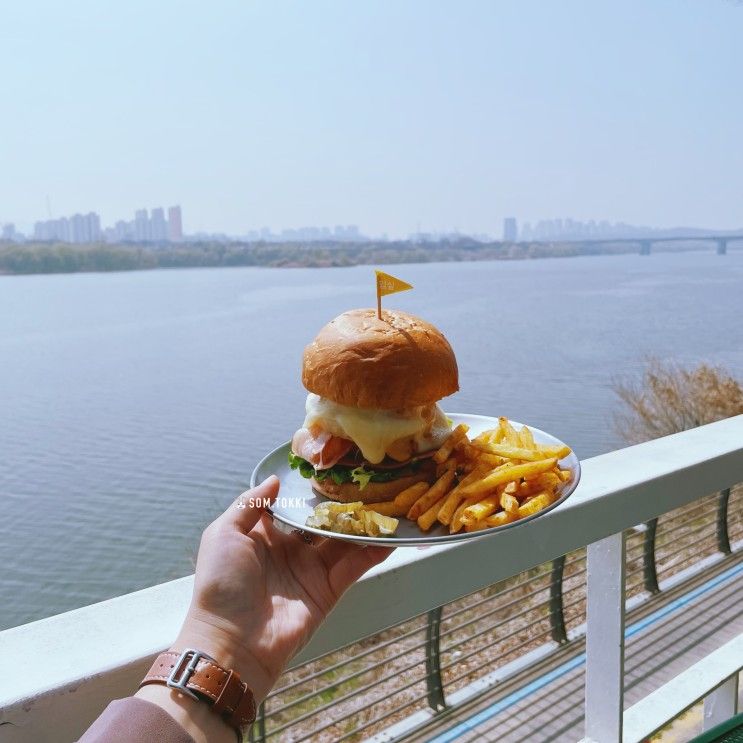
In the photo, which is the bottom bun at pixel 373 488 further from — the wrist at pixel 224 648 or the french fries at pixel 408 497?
the wrist at pixel 224 648

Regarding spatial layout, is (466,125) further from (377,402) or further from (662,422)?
(377,402)

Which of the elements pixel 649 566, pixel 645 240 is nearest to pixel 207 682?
pixel 649 566

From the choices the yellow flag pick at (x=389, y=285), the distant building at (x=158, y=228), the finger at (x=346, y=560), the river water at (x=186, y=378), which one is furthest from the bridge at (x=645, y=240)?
the finger at (x=346, y=560)

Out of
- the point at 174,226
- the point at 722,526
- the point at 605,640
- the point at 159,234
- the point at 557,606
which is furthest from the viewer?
the point at 174,226

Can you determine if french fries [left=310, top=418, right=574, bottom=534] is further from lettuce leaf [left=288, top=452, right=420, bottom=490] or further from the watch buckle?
the watch buckle

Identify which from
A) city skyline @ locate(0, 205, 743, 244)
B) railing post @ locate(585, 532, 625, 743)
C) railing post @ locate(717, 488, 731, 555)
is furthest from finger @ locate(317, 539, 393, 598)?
city skyline @ locate(0, 205, 743, 244)

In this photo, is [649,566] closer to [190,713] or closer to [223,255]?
[190,713]
